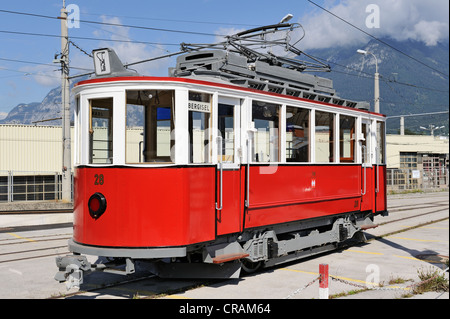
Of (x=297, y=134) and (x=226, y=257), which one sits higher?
(x=297, y=134)

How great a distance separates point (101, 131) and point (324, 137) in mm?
4678

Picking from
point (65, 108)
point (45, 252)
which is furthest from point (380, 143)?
point (65, 108)

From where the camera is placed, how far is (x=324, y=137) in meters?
10.2

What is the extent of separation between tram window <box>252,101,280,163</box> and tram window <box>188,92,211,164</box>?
Answer: 1.11 meters

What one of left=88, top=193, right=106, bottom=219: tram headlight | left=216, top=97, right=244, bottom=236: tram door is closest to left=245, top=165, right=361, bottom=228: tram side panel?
left=216, top=97, right=244, bottom=236: tram door

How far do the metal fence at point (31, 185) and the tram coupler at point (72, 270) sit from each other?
1571cm

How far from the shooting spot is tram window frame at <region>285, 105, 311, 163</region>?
9.13m

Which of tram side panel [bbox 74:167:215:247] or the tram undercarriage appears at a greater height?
tram side panel [bbox 74:167:215:247]

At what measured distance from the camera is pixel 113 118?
718 cm

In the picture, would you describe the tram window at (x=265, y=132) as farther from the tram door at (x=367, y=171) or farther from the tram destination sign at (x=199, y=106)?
the tram door at (x=367, y=171)

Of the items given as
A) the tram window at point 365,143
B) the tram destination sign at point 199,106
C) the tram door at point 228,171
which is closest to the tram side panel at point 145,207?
the tram door at point 228,171

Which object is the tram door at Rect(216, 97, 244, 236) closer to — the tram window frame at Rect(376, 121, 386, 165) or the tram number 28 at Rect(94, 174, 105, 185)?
the tram number 28 at Rect(94, 174, 105, 185)

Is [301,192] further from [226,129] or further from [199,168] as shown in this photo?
[199,168]

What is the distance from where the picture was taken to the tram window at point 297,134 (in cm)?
912
